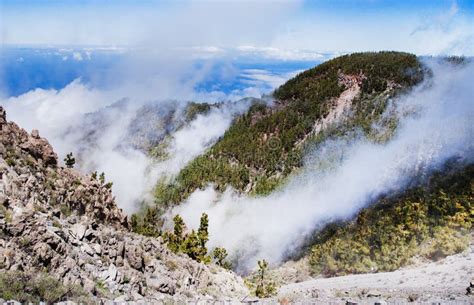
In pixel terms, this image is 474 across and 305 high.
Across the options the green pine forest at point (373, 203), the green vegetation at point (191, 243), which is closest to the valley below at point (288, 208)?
the green vegetation at point (191, 243)

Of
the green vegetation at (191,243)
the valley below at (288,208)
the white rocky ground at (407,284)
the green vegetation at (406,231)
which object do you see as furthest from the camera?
the green vegetation at (191,243)

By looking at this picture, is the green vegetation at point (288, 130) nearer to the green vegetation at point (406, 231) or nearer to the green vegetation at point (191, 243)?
the green vegetation at point (406, 231)

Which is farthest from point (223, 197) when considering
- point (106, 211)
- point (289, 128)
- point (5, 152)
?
point (5, 152)

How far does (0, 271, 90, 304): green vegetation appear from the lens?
16.9 m

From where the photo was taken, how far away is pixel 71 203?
3466 centimetres

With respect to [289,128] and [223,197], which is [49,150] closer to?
[223,197]

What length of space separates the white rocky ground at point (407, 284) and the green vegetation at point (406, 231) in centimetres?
402

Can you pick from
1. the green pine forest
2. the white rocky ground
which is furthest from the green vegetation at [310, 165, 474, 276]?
the white rocky ground

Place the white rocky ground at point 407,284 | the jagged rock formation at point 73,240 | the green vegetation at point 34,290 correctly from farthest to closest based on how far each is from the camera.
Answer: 1. the white rocky ground at point 407,284
2. the jagged rock formation at point 73,240
3. the green vegetation at point 34,290

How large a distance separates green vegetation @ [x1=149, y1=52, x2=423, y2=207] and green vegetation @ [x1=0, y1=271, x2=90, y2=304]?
111m

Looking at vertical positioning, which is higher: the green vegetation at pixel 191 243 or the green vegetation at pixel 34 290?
the green vegetation at pixel 34 290

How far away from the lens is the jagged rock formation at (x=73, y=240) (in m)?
22.5

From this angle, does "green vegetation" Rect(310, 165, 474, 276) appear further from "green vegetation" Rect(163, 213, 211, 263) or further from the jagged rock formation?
the jagged rock formation

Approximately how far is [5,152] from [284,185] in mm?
101999
